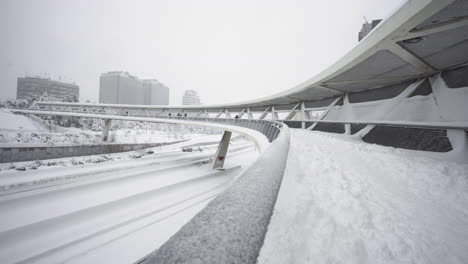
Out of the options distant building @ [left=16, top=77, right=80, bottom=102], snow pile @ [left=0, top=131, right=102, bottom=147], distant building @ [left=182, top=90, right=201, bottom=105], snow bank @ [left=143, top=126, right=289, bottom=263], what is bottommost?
snow pile @ [left=0, top=131, right=102, bottom=147]

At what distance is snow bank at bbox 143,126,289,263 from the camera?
53 centimetres

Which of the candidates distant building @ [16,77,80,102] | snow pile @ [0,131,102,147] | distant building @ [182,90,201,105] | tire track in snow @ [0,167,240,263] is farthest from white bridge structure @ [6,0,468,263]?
distant building @ [16,77,80,102]

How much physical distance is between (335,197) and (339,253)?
3.40ft

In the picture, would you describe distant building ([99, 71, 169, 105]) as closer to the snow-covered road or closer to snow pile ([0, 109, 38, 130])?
snow pile ([0, 109, 38, 130])

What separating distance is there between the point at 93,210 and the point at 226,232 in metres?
12.0

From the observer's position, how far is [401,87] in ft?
28.1

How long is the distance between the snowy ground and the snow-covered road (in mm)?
6983

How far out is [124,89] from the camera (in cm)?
7825

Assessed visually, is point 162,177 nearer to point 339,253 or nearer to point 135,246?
point 135,246

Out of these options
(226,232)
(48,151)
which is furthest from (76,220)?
(48,151)

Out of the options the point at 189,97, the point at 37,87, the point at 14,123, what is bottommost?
the point at 14,123

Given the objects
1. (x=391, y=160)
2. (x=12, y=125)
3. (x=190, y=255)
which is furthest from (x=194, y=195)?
(x=12, y=125)

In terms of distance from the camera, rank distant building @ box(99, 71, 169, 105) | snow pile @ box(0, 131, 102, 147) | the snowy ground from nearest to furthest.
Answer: the snowy ground < snow pile @ box(0, 131, 102, 147) < distant building @ box(99, 71, 169, 105)

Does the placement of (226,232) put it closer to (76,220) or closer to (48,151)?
(76,220)
